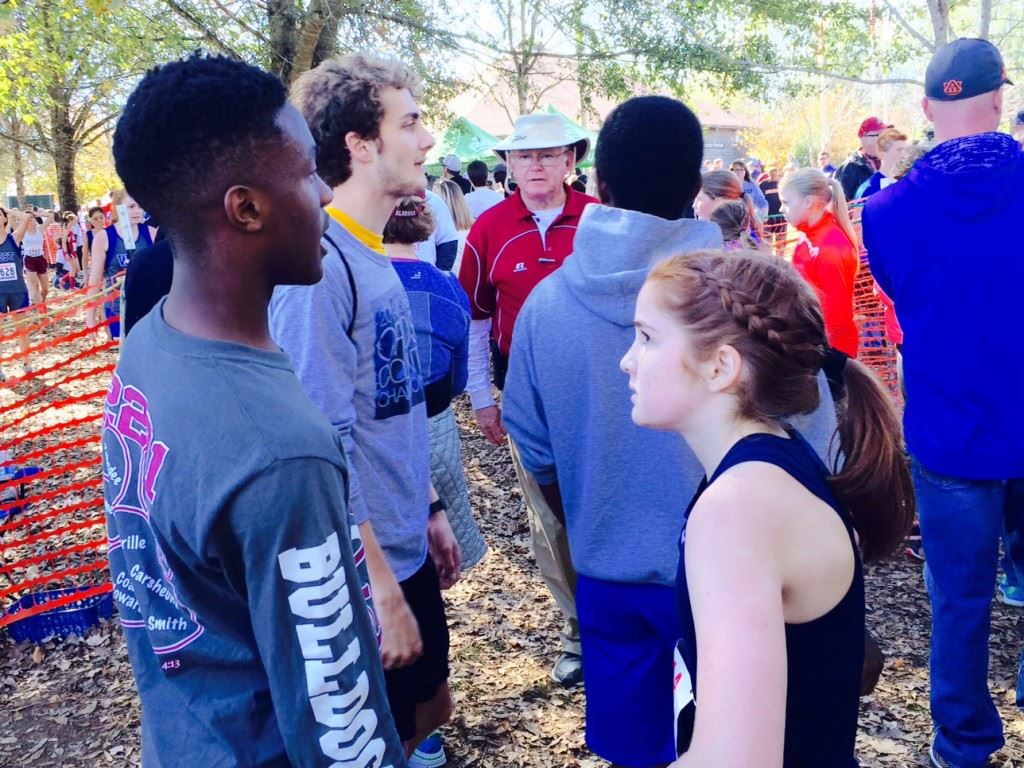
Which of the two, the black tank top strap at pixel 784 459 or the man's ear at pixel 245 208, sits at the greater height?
the man's ear at pixel 245 208

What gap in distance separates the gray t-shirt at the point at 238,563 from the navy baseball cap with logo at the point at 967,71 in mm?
2500

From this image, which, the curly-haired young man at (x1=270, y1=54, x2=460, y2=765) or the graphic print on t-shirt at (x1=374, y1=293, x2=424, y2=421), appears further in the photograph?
the graphic print on t-shirt at (x1=374, y1=293, x2=424, y2=421)

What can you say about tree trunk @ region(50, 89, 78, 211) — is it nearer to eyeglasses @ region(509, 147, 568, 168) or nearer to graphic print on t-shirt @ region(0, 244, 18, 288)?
graphic print on t-shirt @ region(0, 244, 18, 288)

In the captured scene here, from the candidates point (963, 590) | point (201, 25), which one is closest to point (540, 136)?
point (963, 590)

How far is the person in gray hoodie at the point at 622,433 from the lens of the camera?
7.64 ft

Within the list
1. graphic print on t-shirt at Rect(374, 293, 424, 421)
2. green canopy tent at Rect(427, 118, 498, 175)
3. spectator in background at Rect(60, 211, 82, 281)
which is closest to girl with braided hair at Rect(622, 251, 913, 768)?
graphic print on t-shirt at Rect(374, 293, 424, 421)

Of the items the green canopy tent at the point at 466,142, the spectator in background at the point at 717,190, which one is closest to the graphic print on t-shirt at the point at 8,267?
the spectator in background at the point at 717,190

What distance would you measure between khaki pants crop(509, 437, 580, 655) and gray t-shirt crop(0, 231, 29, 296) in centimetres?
1047

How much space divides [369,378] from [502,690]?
91.1 inches

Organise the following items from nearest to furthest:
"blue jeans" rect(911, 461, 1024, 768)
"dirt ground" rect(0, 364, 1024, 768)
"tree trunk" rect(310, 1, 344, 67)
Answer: "blue jeans" rect(911, 461, 1024, 768)
"dirt ground" rect(0, 364, 1024, 768)
"tree trunk" rect(310, 1, 344, 67)

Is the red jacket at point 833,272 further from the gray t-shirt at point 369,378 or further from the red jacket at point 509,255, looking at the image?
the gray t-shirt at point 369,378

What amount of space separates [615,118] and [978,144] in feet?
4.17

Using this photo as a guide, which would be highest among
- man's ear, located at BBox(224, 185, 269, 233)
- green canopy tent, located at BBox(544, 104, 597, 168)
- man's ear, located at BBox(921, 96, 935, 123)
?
green canopy tent, located at BBox(544, 104, 597, 168)

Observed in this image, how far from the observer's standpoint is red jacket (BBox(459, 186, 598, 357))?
4629mm
